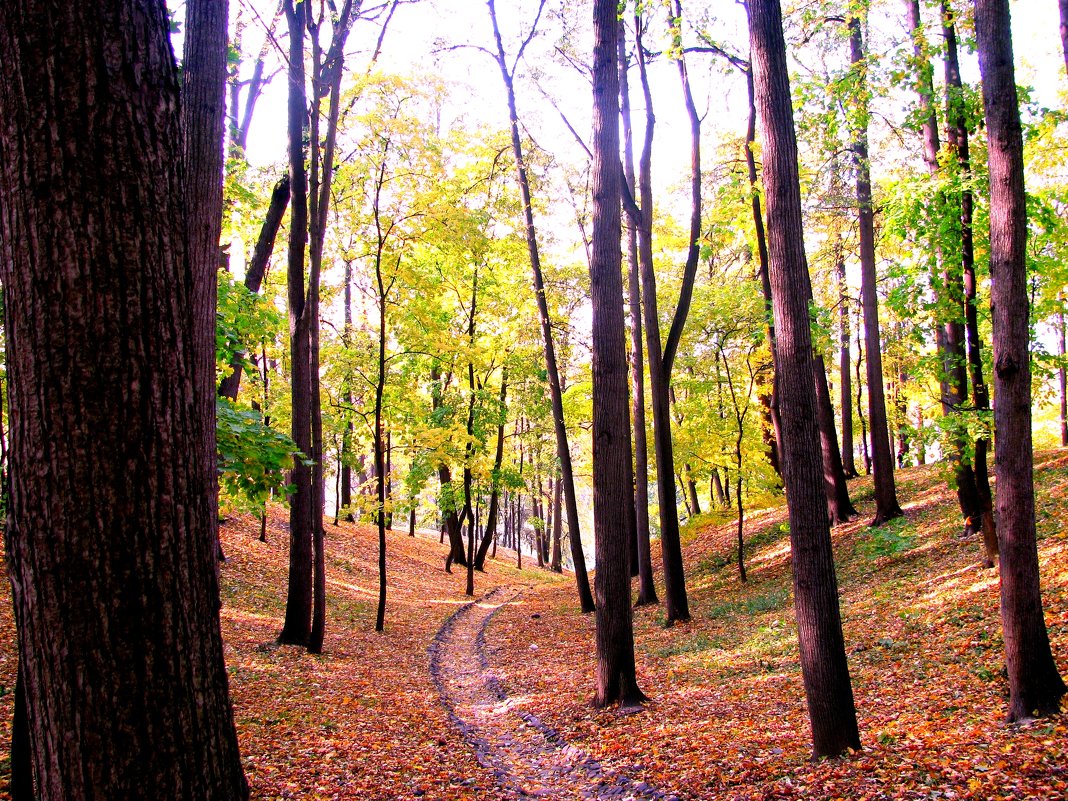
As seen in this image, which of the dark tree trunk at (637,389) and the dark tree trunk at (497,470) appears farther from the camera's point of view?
the dark tree trunk at (497,470)

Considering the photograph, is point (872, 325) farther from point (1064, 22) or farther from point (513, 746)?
point (513, 746)

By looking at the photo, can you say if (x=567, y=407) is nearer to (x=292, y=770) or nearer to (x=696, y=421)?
(x=696, y=421)

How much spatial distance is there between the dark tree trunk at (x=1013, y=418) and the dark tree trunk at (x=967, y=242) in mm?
2803

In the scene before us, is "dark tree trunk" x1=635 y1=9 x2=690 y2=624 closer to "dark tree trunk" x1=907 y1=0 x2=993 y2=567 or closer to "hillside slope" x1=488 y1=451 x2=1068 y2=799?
"hillside slope" x1=488 y1=451 x2=1068 y2=799

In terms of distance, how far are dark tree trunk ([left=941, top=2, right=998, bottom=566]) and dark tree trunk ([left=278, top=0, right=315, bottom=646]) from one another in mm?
9373

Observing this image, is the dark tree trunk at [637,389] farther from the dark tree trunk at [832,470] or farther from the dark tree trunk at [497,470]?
the dark tree trunk at [497,470]

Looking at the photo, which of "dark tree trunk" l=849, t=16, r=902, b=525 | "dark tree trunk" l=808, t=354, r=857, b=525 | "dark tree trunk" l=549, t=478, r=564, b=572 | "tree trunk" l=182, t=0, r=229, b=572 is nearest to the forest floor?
"dark tree trunk" l=849, t=16, r=902, b=525

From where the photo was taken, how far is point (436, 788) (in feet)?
19.1

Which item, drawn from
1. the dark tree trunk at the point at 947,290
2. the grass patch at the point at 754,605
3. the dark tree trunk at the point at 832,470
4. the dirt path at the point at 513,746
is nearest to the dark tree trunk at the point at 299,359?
the dirt path at the point at 513,746

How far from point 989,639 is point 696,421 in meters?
9.46

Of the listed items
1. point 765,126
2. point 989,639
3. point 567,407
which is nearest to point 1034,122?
point 765,126

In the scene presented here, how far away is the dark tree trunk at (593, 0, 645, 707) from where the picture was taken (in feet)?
25.9

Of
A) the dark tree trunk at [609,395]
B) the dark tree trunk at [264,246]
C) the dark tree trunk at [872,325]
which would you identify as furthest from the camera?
the dark tree trunk at [872,325]

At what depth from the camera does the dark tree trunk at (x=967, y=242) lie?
8.28 meters
